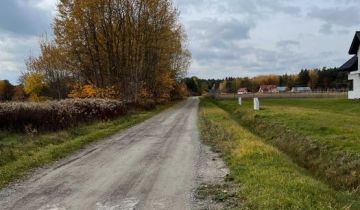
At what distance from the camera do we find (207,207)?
784 centimetres

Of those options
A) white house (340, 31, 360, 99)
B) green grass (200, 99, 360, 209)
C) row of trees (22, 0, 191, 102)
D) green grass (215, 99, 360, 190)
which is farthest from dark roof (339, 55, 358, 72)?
green grass (200, 99, 360, 209)

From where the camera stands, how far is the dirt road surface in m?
8.22

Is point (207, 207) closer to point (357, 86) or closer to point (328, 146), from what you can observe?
point (328, 146)

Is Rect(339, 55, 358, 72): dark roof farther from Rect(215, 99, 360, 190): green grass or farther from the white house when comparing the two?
Rect(215, 99, 360, 190): green grass

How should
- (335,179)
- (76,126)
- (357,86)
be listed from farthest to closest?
(357,86)
(76,126)
(335,179)

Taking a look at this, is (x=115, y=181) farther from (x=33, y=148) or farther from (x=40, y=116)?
(x=40, y=116)

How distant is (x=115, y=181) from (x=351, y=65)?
48614 mm

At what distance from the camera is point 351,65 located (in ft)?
175

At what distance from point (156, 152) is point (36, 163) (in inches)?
147

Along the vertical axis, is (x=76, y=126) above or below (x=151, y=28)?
below

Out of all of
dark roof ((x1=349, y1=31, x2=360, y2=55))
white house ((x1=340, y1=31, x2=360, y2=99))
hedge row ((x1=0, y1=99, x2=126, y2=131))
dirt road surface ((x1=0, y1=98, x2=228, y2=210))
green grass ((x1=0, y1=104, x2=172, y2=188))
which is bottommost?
dirt road surface ((x1=0, y1=98, x2=228, y2=210))

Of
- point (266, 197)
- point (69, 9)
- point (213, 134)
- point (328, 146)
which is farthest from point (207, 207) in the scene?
point (69, 9)

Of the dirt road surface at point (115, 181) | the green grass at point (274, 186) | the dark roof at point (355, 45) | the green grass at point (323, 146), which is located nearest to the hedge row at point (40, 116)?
the dirt road surface at point (115, 181)

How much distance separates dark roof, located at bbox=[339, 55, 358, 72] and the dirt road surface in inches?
1665
